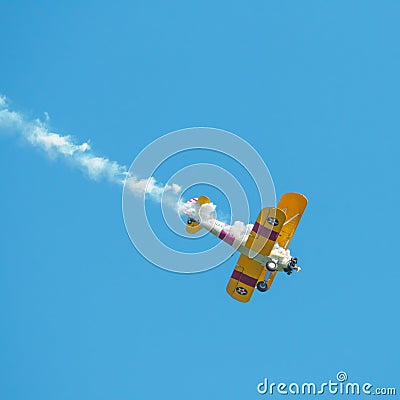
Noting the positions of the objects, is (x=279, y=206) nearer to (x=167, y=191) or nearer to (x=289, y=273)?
(x=289, y=273)

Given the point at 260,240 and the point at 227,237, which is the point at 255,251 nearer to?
the point at 260,240

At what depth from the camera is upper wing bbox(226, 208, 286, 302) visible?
121 ft

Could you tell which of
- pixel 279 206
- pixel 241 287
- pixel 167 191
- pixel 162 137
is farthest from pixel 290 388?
pixel 162 137

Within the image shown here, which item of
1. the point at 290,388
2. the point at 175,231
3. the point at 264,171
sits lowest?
the point at 290,388

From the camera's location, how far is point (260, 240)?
37906 millimetres

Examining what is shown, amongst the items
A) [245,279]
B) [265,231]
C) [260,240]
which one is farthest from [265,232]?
[245,279]

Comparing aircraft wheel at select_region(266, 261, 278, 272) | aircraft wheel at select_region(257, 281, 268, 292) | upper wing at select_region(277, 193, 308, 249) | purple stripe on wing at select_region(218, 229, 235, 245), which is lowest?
aircraft wheel at select_region(266, 261, 278, 272)

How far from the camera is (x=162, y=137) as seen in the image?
39500 millimetres

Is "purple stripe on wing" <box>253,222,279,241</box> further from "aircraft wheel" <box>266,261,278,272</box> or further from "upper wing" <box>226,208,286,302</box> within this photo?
"aircraft wheel" <box>266,261,278,272</box>

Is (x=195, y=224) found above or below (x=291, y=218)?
below

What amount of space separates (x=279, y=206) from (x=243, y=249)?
12.6 feet

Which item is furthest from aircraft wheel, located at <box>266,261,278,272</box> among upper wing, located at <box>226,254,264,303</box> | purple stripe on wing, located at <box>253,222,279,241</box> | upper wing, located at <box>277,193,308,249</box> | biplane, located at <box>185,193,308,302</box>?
upper wing, located at <box>277,193,308,249</box>

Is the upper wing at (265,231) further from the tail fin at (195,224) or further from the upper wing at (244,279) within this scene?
the tail fin at (195,224)

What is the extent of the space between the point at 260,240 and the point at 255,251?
0.94 metres
